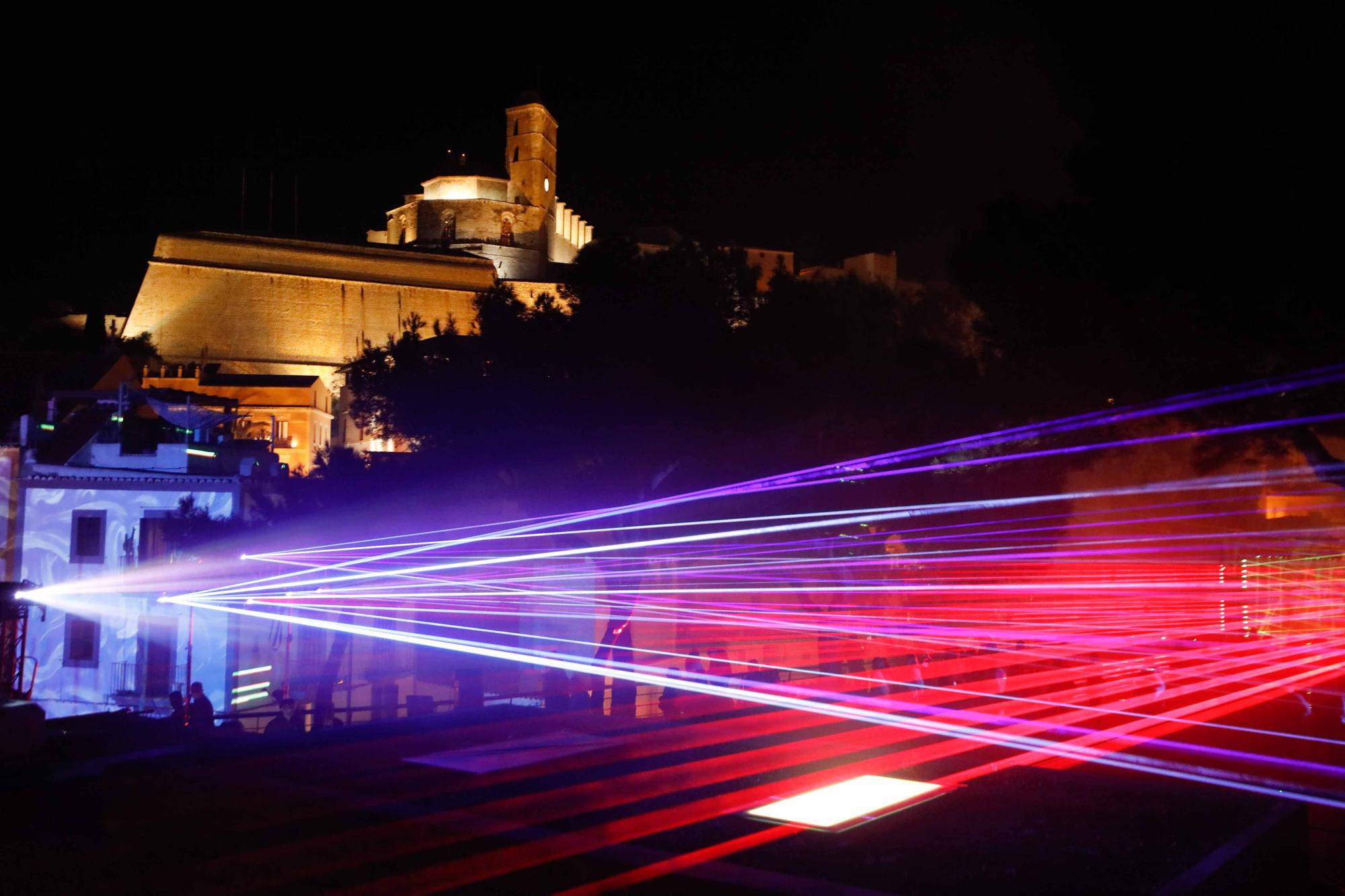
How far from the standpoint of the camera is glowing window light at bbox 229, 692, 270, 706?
666 inches

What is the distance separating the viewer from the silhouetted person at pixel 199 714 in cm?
911

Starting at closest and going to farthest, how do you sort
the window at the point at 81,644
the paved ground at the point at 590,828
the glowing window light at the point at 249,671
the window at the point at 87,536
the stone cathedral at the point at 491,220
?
the paved ground at the point at 590,828, the glowing window light at the point at 249,671, the window at the point at 81,644, the window at the point at 87,536, the stone cathedral at the point at 491,220

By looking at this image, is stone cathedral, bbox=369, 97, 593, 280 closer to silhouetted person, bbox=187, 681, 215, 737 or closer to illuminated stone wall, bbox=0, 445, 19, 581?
illuminated stone wall, bbox=0, 445, 19, 581

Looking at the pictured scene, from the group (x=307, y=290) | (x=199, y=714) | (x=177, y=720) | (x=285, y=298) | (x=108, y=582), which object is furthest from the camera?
(x=307, y=290)

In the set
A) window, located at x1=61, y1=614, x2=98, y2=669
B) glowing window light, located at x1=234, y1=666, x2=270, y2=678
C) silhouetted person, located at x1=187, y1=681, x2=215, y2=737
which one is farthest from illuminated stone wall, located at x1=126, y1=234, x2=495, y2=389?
silhouetted person, located at x1=187, y1=681, x2=215, y2=737

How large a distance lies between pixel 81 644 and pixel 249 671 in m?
2.80

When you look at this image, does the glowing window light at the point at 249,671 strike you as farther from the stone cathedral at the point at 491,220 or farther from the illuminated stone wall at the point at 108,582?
the stone cathedral at the point at 491,220

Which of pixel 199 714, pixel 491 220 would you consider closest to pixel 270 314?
pixel 491 220

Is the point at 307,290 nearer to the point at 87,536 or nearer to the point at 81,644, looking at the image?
the point at 87,536

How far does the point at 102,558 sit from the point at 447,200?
5323 centimetres

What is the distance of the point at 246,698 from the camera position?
56.1 ft

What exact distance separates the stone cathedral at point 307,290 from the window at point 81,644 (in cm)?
3748

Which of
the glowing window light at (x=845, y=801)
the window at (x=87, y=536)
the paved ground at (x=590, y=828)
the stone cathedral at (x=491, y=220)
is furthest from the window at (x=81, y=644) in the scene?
the stone cathedral at (x=491, y=220)

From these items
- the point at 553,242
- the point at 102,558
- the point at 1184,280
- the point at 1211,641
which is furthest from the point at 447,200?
the point at 1184,280
